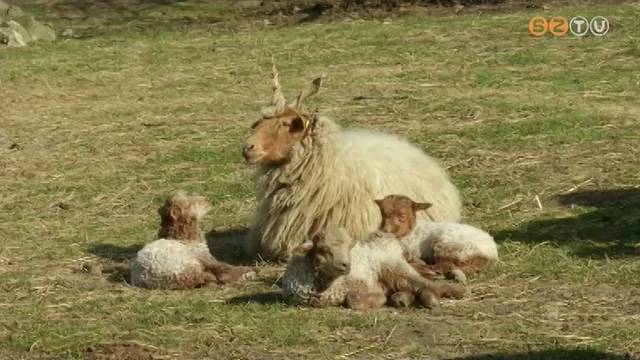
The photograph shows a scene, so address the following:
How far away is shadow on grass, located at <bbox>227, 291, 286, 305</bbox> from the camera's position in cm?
789

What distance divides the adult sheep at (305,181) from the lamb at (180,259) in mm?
544

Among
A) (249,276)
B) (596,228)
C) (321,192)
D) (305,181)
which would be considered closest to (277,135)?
(305,181)

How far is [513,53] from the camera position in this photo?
1627 centimetres

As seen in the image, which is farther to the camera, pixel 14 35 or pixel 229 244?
pixel 14 35

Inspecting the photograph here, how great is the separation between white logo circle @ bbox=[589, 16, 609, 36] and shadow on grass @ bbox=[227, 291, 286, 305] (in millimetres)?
9824

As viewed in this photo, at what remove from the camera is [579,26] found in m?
17.3

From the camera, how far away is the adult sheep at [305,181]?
9.05 meters

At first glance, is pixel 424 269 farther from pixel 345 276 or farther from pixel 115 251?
pixel 115 251

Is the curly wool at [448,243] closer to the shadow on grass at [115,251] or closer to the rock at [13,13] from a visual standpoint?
the shadow on grass at [115,251]

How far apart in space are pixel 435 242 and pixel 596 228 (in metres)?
1.55

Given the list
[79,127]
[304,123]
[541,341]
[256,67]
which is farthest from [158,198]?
[256,67]

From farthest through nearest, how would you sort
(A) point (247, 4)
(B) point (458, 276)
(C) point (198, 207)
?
(A) point (247, 4) → (C) point (198, 207) → (B) point (458, 276)

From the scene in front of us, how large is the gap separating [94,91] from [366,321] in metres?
8.97

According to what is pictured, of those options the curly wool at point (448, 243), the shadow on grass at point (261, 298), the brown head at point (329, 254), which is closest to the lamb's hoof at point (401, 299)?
the brown head at point (329, 254)
